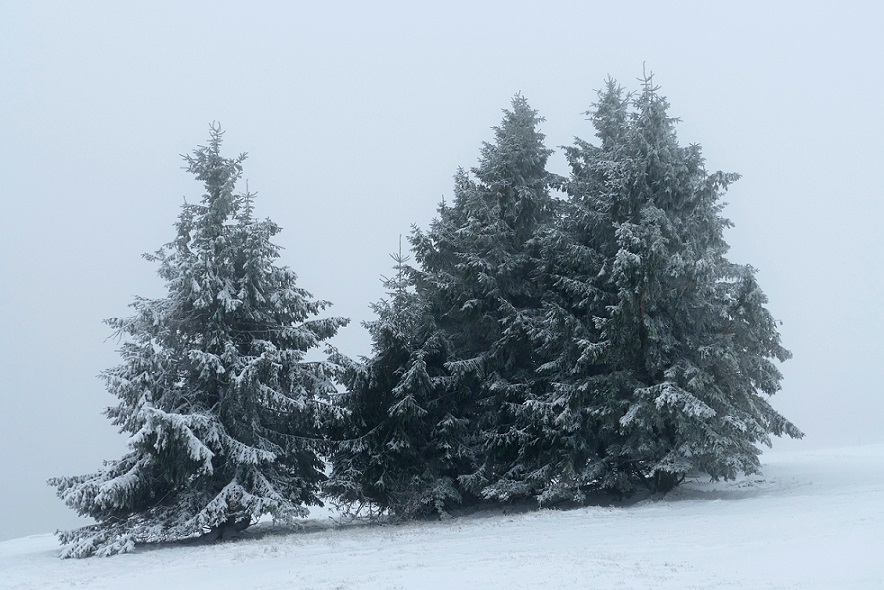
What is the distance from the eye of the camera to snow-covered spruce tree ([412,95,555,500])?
23.0m

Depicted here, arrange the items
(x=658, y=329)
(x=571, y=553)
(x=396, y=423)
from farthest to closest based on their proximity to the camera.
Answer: (x=396, y=423) → (x=658, y=329) → (x=571, y=553)

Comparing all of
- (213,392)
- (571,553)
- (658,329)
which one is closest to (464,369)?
(658,329)

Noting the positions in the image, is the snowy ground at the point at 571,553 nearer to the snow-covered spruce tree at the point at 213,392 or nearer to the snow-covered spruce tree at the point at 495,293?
the snow-covered spruce tree at the point at 213,392

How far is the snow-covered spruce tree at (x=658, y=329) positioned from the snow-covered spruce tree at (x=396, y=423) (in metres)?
3.96

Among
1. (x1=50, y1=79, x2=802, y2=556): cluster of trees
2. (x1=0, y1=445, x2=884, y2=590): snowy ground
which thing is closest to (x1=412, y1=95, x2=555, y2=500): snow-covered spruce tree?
(x1=50, y1=79, x2=802, y2=556): cluster of trees

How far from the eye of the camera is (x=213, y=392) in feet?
73.0

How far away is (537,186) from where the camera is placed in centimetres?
2597

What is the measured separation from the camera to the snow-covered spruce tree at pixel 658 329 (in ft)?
68.1

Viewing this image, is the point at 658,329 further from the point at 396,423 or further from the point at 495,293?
the point at 396,423

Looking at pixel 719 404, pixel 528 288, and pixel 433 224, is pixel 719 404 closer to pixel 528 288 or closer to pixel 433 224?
pixel 528 288

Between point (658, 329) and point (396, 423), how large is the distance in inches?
336

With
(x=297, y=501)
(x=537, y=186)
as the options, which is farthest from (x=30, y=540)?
(x=537, y=186)

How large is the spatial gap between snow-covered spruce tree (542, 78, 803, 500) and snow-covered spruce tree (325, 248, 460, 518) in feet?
13.0

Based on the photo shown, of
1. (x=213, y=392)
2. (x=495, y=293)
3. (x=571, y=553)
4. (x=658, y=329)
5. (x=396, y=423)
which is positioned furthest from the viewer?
(x=495, y=293)
